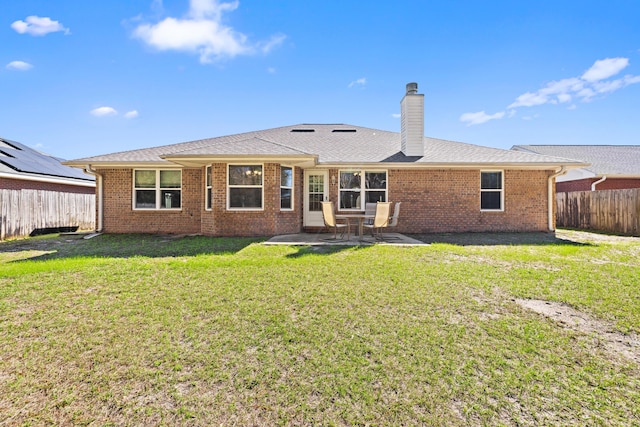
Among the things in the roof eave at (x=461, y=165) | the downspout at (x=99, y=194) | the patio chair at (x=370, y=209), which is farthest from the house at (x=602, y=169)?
the downspout at (x=99, y=194)

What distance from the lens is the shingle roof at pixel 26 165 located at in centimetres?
1387

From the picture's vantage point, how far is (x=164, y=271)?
17.3 feet

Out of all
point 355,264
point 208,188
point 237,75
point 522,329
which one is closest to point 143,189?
point 208,188

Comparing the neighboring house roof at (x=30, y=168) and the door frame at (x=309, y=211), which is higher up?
the neighboring house roof at (x=30, y=168)

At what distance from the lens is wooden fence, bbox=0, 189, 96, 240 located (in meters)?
11.1

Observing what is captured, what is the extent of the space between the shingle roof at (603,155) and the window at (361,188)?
12523 mm

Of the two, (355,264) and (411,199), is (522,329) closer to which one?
(355,264)

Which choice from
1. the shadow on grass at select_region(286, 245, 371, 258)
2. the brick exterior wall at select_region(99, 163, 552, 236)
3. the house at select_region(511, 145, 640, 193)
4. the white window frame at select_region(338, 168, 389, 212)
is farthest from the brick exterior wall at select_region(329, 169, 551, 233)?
the house at select_region(511, 145, 640, 193)

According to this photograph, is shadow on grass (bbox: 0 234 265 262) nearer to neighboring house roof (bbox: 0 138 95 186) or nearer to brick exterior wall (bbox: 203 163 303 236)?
brick exterior wall (bbox: 203 163 303 236)

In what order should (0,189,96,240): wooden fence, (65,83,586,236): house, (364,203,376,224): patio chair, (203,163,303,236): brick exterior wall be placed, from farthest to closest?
(65,83,586,236): house → (0,189,96,240): wooden fence → (364,203,376,224): patio chair → (203,163,303,236): brick exterior wall

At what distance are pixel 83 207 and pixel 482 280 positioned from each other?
55.6 ft

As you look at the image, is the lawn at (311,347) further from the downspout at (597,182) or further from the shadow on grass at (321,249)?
the downspout at (597,182)

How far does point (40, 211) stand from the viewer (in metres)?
12.4

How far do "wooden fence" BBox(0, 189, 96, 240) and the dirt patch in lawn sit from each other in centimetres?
1534
